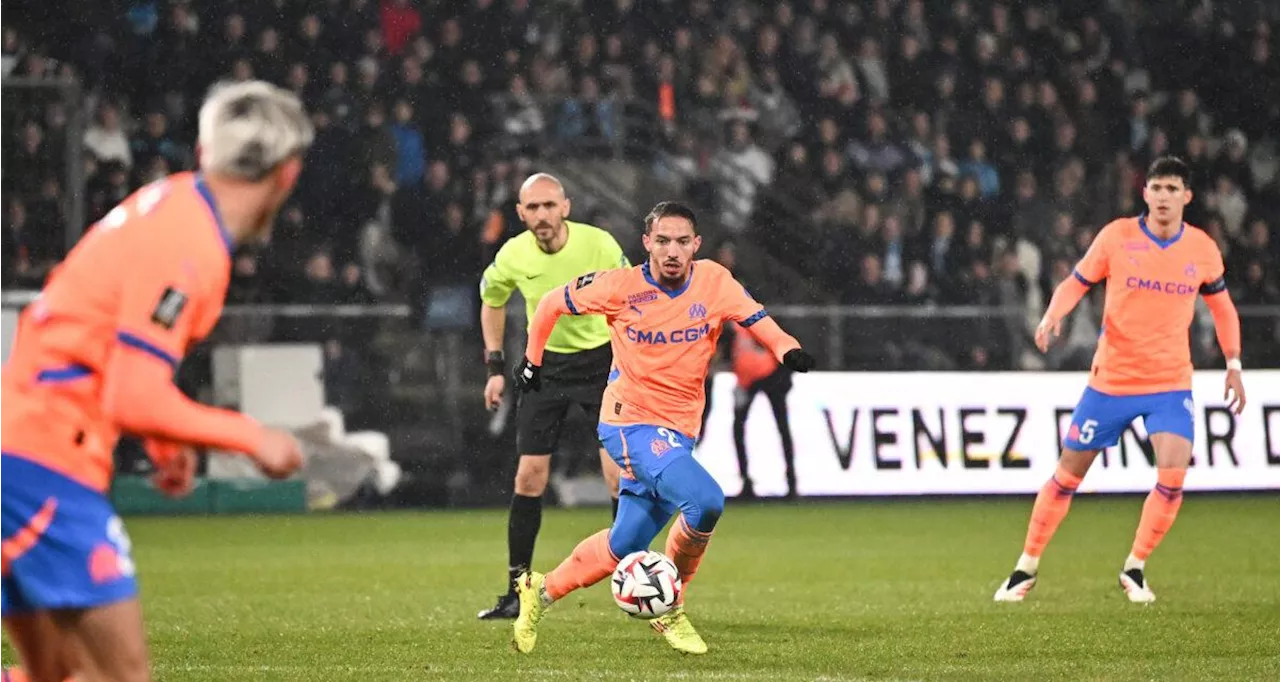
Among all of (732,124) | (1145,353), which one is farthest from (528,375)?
(732,124)

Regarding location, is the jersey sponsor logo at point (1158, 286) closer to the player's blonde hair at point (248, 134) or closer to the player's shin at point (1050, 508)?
the player's shin at point (1050, 508)

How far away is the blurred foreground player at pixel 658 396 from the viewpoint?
7.77 m

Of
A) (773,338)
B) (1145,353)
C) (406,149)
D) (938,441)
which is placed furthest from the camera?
(406,149)

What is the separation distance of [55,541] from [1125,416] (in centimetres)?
742

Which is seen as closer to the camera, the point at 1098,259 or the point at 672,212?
the point at 672,212

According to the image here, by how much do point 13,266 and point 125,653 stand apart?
14.2m

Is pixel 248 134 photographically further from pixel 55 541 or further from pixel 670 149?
pixel 670 149

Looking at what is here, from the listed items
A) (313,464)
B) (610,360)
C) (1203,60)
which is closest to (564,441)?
(313,464)

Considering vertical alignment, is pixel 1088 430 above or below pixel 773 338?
below

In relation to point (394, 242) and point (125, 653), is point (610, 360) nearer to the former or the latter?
point (125, 653)

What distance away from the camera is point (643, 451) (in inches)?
309

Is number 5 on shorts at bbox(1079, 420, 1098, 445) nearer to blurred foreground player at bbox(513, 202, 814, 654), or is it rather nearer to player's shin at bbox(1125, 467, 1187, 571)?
player's shin at bbox(1125, 467, 1187, 571)

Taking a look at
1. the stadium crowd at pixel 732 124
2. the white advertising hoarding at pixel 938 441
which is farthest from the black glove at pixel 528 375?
the stadium crowd at pixel 732 124

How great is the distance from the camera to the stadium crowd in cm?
1850
